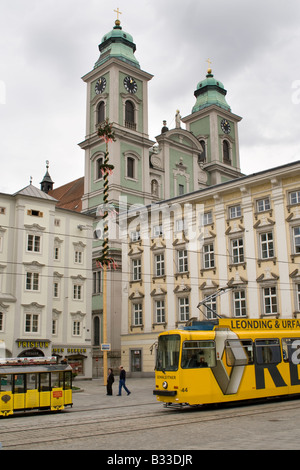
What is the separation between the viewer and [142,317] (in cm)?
4244

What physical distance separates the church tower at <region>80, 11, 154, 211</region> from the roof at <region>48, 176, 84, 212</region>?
4.93 meters

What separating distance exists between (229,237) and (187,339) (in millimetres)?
19026

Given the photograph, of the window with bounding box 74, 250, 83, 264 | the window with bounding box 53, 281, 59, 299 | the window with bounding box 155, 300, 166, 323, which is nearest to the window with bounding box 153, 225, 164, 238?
the window with bounding box 155, 300, 166, 323

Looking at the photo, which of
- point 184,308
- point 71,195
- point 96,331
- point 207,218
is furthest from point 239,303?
point 71,195

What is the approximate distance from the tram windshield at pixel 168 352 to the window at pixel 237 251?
17.7 metres

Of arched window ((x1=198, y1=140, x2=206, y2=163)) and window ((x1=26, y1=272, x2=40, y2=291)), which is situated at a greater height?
arched window ((x1=198, y1=140, x2=206, y2=163))

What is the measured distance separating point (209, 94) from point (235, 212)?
40.1 m

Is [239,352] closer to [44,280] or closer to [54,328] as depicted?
[44,280]

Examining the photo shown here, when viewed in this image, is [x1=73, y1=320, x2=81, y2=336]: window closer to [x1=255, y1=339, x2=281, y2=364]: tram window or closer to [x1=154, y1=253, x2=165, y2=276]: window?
[x1=154, y1=253, x2=165, y2=276]: window

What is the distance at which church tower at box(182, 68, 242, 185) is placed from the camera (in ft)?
224

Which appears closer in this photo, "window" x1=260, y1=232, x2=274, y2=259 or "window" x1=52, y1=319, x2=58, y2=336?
"window" x1=260, y1=232, x2=274, y2=259
